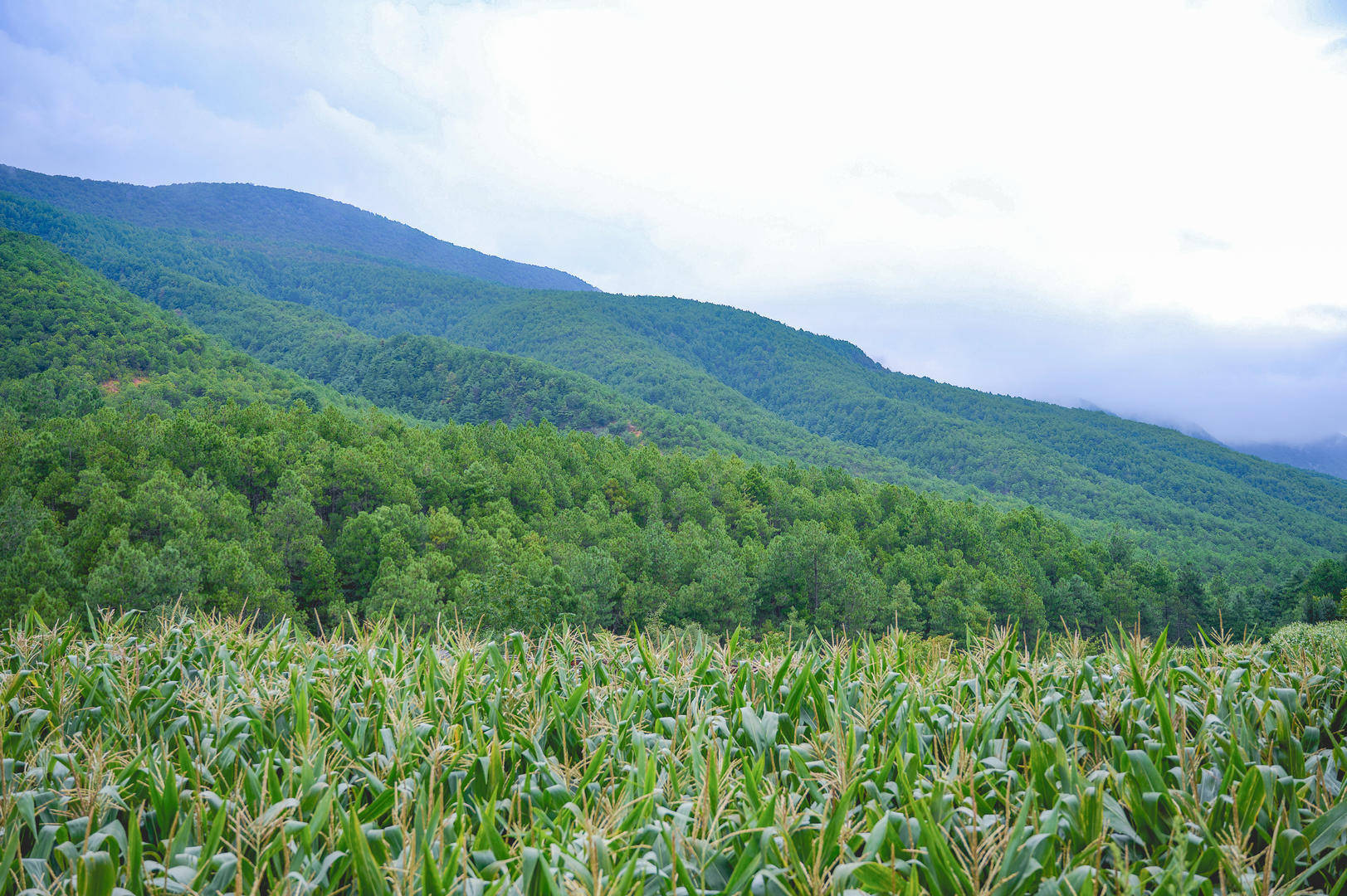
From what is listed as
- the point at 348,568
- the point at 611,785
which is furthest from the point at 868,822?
the point at 348,568

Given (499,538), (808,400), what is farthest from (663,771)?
(808,400)

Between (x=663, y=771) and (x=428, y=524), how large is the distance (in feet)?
102

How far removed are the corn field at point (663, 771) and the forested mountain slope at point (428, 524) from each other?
9191 millimetres

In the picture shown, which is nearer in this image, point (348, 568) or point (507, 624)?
point (507, 624)

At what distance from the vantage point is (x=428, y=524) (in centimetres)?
3189

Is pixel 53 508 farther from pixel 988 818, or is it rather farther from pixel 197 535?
pixel 988 818

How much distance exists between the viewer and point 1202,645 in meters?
4.84

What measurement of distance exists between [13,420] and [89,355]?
2477 cm

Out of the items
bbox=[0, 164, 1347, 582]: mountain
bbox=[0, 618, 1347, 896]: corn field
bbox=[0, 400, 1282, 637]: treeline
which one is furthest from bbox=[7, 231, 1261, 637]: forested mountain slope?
bbox=[0, 164, 1347, 582]: mountain

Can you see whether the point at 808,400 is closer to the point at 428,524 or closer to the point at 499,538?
the point at 499,538

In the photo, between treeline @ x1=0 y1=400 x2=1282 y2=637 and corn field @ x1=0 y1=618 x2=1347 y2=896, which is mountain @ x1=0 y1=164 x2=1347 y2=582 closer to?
treeline @ x1=0 y1=400 x2=1282 y2=637

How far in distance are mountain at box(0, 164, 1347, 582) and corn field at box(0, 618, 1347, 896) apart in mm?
76016

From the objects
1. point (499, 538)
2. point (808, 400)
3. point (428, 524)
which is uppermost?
point (808, 400)

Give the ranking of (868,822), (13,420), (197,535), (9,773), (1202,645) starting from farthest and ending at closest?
(13,420) → (197,535) → (1202,645) → (9,773) → (868,822)
